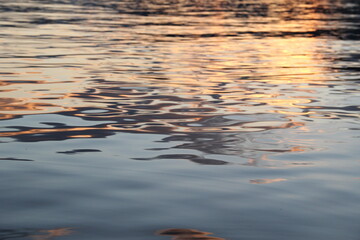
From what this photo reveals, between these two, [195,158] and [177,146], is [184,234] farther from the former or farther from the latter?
[177,146]

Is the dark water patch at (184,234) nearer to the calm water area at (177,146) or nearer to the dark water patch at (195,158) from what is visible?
the calm water area at (177,146)

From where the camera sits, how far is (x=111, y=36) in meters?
18.3

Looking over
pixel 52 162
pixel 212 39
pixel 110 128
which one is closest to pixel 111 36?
pixel 212 39

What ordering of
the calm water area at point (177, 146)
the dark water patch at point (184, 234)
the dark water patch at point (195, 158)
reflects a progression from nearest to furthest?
the dark water patch at point (184, 234) → the calm water area at point (177, 146) → the dark water patch at point (195, 158)

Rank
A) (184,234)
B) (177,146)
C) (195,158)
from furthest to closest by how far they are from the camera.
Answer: (177,146) → (195,158) → (184,234)

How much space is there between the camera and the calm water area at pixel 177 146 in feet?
13.6

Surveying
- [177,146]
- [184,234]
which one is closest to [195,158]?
[177,146]

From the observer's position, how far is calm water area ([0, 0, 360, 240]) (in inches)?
163

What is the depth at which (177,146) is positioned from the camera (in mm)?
6242

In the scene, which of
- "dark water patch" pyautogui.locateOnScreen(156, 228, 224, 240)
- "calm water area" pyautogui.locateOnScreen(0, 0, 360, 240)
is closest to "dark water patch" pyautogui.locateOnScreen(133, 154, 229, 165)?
"calm water area" pyautogui.locateOnScreen(0, 0, 360, 240)

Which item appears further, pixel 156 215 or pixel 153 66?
pixel 153 66

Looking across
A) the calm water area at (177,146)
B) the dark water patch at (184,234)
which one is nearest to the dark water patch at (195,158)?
the calm water area at (177,146)

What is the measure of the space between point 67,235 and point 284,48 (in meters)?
13.3

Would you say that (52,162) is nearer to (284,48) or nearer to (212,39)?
(284,48)
